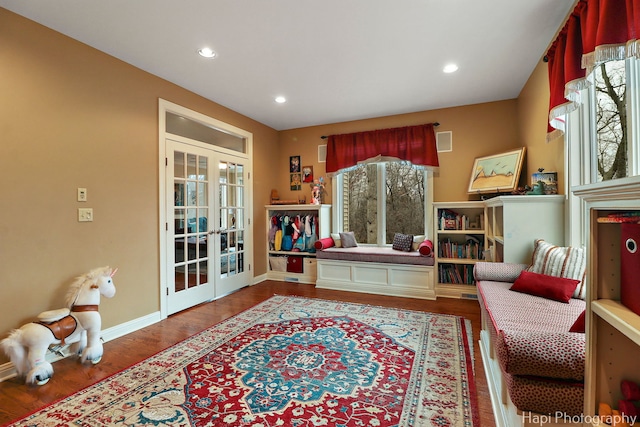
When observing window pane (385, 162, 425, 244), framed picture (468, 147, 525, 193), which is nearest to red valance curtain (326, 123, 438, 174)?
window pane (385, 162, 425, 244)

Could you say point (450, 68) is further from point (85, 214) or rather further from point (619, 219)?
point (85, 214)

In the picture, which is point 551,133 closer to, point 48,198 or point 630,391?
point 630,391

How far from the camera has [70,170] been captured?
236 centimetres

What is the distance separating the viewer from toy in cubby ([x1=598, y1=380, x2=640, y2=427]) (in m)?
0.83

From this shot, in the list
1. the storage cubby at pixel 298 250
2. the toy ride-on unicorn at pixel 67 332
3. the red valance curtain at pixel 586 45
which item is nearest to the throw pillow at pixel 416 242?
the storage cubby at pixel 298 250

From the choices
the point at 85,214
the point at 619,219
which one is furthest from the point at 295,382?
the point at 85,214

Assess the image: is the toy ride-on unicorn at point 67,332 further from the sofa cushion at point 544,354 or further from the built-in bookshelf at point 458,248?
the built-in bookshelf at point 458,248

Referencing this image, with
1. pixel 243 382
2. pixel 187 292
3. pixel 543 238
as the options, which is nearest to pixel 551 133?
pixel 543 238

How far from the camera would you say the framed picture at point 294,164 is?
5082mm

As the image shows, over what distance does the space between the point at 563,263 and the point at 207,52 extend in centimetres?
338

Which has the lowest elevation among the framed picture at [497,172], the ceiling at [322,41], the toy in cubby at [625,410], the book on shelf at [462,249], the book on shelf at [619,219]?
the toy in cubby at [625,410]

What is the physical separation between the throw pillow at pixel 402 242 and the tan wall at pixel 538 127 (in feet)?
5.22

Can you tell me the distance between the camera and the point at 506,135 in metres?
3.84

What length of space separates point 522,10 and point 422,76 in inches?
42.8
